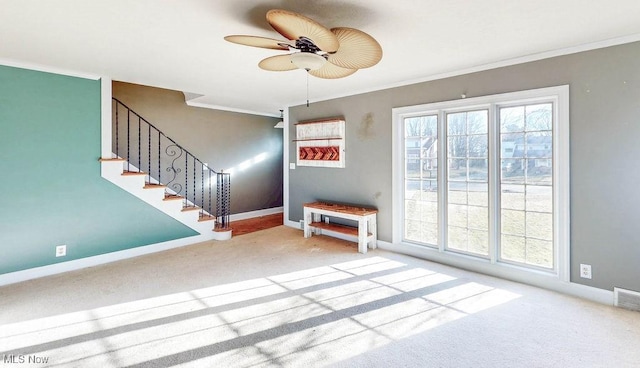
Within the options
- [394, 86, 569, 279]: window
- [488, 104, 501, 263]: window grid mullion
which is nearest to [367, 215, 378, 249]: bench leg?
[394, 86, 569, 279]: window

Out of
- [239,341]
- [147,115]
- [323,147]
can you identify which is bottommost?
[239,341]

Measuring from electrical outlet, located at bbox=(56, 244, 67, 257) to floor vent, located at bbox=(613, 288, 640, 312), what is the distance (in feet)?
19.1

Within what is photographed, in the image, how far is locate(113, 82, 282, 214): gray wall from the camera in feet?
17.5

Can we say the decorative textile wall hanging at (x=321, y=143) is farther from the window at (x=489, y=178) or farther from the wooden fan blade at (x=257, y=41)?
the wooden fan blade at (x=257, y=41)

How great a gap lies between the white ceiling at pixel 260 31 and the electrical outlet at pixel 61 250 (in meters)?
2.10

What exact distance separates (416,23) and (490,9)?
0.51m

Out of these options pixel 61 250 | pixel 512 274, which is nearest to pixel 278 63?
pixel 512 274

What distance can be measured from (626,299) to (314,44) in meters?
3.45

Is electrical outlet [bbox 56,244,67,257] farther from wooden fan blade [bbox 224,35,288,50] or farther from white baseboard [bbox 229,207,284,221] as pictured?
wooden fan blade [bbox 224,35,288,50]

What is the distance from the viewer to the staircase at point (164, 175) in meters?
4.28

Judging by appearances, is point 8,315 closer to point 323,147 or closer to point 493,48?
point 323,147

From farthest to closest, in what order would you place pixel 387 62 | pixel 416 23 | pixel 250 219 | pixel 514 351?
pixel 250 219 < pixel 387 62 < pixel 416 23 < pixel 514 351

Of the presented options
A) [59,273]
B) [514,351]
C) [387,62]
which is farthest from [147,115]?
[514,351]

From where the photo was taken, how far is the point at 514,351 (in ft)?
6.91
